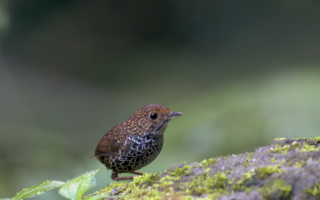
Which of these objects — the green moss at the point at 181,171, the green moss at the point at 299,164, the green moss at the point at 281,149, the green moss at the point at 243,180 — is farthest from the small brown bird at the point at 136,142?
the green moss at the point at 299,164

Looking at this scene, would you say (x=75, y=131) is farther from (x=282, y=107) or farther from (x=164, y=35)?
(x=282, y=107)

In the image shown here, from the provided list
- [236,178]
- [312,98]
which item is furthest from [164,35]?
[236,178]

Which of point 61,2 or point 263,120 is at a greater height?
point 61,2

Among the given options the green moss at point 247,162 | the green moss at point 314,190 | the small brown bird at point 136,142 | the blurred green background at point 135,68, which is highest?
the blurred green background at point 135,68

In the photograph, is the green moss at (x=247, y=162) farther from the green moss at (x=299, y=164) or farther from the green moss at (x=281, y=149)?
the green moss at (x=299, y=164)

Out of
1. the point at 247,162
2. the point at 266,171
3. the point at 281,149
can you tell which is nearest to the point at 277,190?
the point at 266,171

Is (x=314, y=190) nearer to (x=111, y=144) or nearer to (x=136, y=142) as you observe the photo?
(x=136, y=142)
